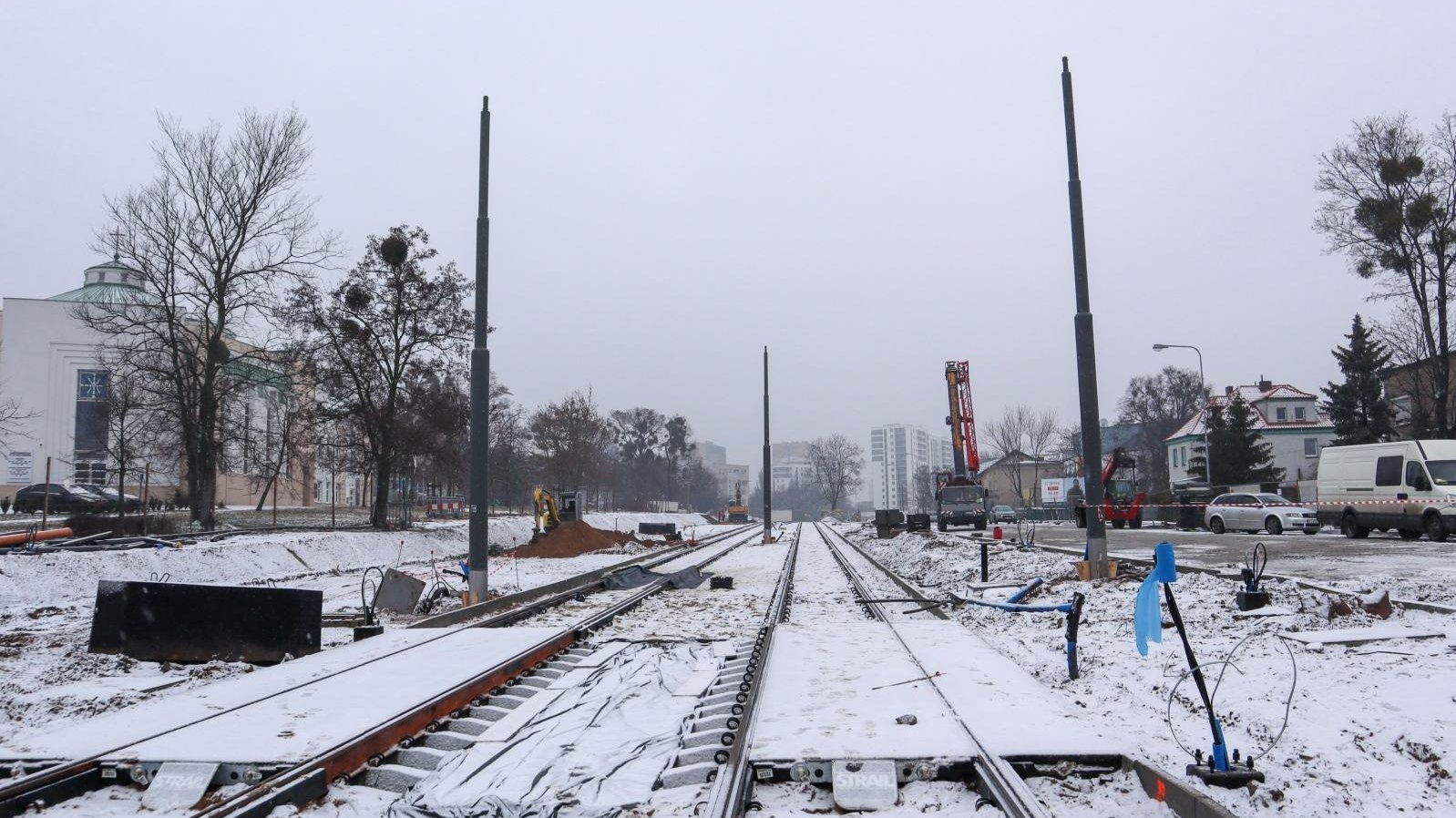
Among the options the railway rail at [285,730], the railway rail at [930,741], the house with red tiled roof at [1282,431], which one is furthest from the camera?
the house with red tiled roof at [1282,431]

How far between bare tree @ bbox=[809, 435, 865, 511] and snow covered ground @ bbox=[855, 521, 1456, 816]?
379 ft

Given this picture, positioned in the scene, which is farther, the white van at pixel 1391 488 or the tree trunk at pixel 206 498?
the tree trunk at pixel 206 498

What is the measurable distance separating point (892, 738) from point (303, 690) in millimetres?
4788

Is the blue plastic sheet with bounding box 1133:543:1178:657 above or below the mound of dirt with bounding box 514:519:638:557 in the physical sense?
above

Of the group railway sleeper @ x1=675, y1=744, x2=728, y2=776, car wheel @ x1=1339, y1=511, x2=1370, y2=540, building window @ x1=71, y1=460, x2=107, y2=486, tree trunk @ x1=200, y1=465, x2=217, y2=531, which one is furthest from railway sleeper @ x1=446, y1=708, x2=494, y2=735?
building window @ x1=71, y1=460, x2=107, y2=486

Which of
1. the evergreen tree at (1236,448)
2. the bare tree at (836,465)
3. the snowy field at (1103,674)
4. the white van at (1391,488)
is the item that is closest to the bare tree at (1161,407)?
the evergreen tree at (1236,448)

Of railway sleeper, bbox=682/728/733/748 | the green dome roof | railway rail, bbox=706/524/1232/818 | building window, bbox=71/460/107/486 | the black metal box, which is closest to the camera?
railway rail, bbox=706/524/1232/818

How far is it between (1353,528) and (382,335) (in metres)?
31.6

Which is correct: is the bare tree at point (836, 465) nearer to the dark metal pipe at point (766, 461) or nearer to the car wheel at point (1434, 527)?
the dark metal pipe at point (766, 461)

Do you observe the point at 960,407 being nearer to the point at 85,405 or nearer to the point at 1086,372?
the point at 1086,372

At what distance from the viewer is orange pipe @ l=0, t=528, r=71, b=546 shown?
20.5 meters

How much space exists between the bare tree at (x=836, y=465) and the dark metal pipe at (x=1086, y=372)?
112387mm

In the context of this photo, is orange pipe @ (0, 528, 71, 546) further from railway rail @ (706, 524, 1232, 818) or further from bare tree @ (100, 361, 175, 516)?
railway rail @ (706, 524, 1232, 818)

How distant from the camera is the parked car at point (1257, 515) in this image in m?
29.0
